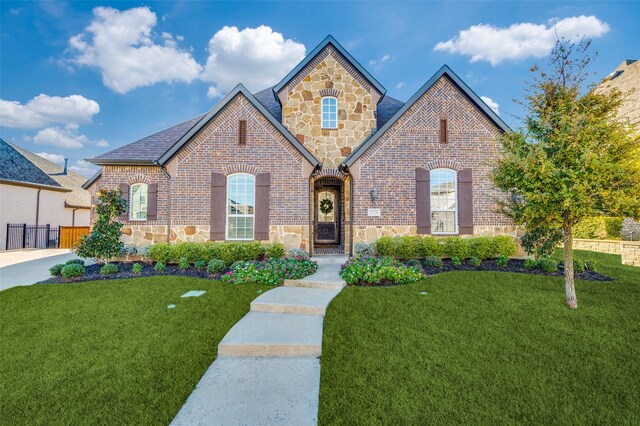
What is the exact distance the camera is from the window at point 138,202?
1106cm

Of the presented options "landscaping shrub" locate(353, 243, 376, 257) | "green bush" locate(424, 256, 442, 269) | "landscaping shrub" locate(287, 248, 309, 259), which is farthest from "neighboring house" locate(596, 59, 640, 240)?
"landscaping shrub" locate(287, 248, 309, 259)

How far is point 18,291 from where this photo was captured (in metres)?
7.11

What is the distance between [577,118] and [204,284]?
8732mm

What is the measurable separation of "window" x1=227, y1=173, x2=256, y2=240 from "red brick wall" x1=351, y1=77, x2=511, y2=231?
12.4 feet

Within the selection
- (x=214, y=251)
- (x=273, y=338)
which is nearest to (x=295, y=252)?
(x=214, y=251)

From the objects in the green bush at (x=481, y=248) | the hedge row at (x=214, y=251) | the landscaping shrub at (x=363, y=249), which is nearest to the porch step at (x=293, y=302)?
the hedge row at (x=214, y=251)

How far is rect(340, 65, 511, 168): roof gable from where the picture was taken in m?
10.4

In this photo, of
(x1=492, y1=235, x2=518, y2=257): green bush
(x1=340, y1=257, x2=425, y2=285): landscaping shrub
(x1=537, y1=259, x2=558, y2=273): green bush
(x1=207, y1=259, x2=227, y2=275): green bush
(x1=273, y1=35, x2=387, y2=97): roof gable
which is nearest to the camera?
(x1=340, y1=257, x2=425, y2=285): landscaping shrub

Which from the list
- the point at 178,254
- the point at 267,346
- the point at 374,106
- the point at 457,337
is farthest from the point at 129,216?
the point at 457,337

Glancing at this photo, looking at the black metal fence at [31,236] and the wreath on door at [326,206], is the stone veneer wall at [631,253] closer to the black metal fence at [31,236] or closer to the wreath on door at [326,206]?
the wreath on door at [326,206]

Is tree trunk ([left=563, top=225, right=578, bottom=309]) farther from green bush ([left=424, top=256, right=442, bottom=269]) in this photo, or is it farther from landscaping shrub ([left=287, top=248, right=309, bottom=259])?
landscaping shrub ([left=287, top=248, right=309, bottom=259])

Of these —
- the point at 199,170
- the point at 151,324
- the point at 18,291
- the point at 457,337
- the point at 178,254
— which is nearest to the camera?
the point at 457,337

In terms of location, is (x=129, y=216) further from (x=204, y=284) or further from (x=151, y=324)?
(x=151, y=324)

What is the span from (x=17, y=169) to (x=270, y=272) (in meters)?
19.9
